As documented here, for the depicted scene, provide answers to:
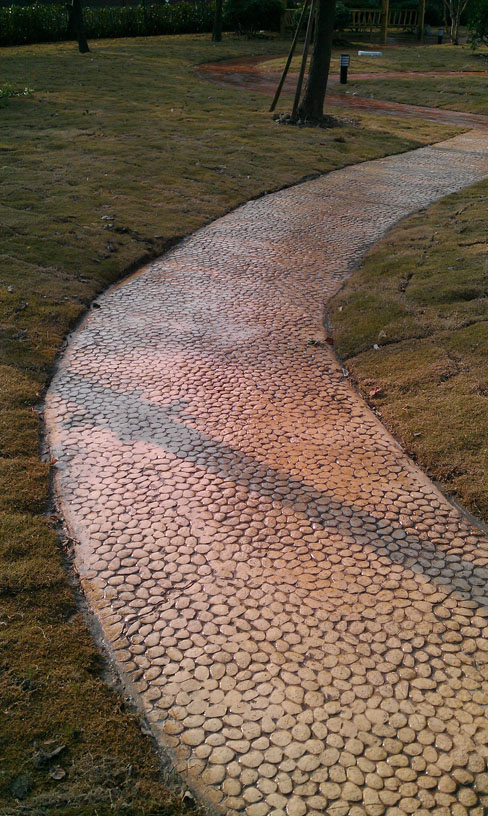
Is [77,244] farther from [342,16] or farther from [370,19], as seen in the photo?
[370,19]

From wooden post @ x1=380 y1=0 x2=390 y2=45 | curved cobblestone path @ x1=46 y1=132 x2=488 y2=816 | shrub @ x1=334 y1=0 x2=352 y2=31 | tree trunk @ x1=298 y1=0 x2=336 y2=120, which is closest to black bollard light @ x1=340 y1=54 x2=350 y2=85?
tree trunk @ x1=298 y1=0 x2=336 y2=120

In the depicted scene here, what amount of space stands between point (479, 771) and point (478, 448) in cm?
196

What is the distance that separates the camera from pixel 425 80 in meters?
20.0

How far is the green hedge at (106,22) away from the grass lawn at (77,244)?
19.8 feet

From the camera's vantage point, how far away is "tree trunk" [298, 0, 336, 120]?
12492mm

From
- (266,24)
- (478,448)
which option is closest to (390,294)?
(478,448)

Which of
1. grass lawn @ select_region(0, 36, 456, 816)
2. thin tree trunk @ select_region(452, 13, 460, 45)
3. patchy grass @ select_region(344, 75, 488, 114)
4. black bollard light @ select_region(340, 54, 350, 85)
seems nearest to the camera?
grass lawn @ select_region(0, 36, 456, 816)

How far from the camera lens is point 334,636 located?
2.86 metres

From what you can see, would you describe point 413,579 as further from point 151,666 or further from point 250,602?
point 151,666

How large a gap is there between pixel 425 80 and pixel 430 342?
58.0ft

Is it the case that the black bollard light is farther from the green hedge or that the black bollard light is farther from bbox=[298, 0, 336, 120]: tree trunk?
the green hedge

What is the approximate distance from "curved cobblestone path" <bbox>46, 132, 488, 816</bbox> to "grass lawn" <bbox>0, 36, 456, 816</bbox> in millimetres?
167

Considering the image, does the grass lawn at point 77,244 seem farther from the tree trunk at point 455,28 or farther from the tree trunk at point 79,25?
the tree trunk at point 455,28

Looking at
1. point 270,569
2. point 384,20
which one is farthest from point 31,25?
point 270,569
